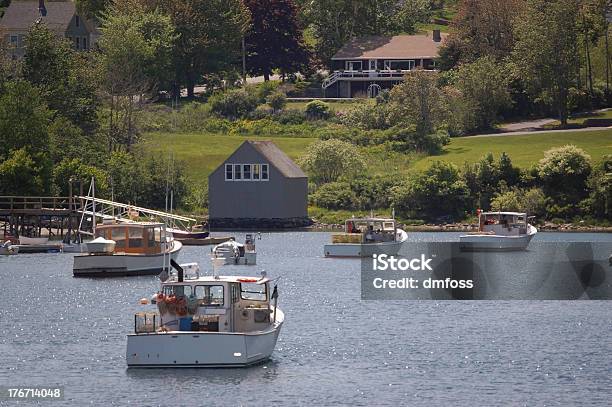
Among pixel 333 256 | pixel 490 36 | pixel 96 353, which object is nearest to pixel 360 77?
pixel 490 36

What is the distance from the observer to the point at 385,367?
5759cm

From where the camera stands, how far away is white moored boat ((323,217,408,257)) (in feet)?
349

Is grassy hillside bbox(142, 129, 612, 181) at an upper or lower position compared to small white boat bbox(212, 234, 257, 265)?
upper

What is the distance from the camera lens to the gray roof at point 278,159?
143750 millimetres

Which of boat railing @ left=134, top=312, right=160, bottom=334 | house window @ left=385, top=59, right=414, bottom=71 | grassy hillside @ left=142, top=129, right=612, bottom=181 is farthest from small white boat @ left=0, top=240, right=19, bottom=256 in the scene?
house window @ left=385, top=59, right=414, bottom=71

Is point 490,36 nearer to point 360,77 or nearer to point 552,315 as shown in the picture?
point 360,77

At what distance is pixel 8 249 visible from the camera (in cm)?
11406

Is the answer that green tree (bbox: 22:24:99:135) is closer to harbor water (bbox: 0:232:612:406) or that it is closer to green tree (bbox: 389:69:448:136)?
green tree (bbox: 389:69:448:136)

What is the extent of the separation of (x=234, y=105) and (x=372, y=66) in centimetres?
2089

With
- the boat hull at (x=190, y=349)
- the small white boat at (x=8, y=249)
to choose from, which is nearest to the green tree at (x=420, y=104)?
the small white boat at (x=8, y=249)

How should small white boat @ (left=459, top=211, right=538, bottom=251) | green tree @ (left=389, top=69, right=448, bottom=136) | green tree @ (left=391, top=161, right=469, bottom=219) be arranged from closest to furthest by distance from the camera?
small white boat @ (left=459, top=211, right=538, bottom=251) < green tree @ (left=391, top=161, right=469, bottom=219) < green tree @ (left=389, top=69, right=448, bottom=136)

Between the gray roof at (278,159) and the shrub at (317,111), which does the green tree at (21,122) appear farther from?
the shrub at (317,111)

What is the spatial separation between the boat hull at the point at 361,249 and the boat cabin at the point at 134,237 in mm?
14686

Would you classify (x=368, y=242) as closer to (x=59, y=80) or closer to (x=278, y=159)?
(x=278, y=159)
